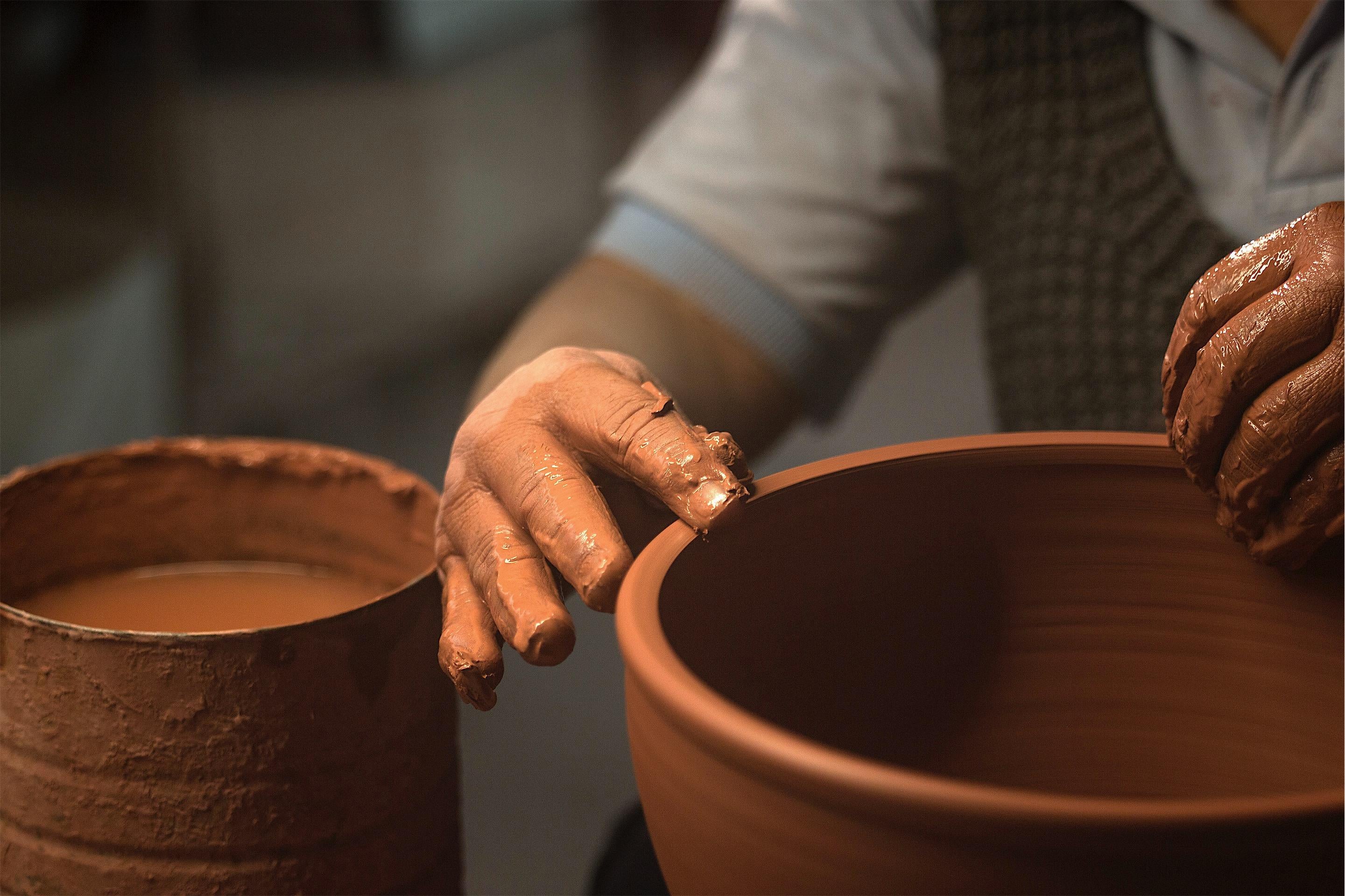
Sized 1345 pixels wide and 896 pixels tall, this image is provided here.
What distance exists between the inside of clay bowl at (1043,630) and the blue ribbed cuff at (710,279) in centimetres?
43

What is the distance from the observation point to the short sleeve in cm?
84

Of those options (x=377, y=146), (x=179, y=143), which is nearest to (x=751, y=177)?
(x=179, y=143)

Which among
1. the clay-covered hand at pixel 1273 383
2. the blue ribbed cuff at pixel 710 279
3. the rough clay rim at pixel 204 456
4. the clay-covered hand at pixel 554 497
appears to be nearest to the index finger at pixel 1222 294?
the clay-covered hand at pixel 1273 383


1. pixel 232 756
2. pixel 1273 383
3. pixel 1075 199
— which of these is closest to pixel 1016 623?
pixel 1273 383

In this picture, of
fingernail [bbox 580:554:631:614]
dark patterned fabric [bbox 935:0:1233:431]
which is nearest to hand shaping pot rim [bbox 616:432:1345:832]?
fingernail [bbox 580:554:631:614]

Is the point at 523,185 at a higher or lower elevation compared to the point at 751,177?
lower

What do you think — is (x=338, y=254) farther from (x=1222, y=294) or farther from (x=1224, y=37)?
(x=1222, y=294)

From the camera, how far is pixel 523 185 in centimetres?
309

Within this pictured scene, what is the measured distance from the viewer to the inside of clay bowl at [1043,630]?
415mm

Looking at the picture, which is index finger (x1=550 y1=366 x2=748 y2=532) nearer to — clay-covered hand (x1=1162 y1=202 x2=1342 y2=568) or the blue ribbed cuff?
clay-covered hand (x1=1162 y1=202 x2=1342 y2=568)

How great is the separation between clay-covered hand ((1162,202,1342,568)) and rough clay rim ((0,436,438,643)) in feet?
0.94

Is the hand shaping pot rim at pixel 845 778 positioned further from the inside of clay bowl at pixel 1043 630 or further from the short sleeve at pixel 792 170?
the short sleeve at pixel 792 170

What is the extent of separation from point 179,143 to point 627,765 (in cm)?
169

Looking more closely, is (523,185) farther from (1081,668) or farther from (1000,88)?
(1081,668)
